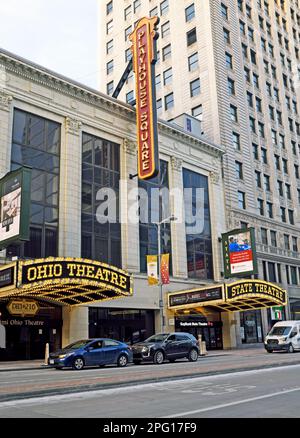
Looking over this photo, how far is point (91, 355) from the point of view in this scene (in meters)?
22.2

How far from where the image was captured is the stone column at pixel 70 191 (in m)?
31.2

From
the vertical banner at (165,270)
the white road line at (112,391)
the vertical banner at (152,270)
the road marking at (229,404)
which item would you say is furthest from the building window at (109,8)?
the road marking at (229,404)

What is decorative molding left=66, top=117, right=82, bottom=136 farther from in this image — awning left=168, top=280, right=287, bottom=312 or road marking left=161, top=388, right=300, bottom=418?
road marking left=161, top=388, right=300, bottom=418

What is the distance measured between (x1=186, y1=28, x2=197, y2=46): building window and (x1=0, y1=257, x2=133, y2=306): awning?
33450 millimetres

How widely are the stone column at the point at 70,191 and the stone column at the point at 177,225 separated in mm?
9718

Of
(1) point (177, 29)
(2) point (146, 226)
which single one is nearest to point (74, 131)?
(2) point (146, 226)

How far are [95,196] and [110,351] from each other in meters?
13.9

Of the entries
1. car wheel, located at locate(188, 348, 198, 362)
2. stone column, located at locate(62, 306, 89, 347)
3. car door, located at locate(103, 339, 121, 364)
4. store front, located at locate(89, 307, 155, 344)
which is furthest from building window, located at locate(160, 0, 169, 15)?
car door, located at locate(103, 339, 121, 364)

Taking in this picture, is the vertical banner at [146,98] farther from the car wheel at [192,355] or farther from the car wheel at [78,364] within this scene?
the car wheel at [78,364]

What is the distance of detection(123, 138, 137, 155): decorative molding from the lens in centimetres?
3709

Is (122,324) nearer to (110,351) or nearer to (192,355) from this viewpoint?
(192,355)

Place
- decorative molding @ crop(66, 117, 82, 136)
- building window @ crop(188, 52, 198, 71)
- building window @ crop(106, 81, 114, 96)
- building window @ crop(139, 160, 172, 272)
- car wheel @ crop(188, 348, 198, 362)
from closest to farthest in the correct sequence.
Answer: car wheel @ crop(188, 348, 198, 362)
decorative molding @ crop(66, 117, 82, 136)
building window @ crop(139, 160, 172, 272)
building window @ crop(188, 52, 198, 71)
building window @ crop(106, 81, 114, 96)

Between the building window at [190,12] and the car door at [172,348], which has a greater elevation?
the building window at [190,12]
